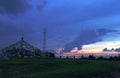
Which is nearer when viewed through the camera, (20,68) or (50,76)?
(50,76)

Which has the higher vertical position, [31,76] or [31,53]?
[31,53]

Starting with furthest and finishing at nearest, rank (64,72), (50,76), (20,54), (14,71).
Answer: (20,54) < (14,71) < (64,72) < (50,76)

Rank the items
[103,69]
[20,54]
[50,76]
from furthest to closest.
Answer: [20,54] → [103,69] → [50,76]

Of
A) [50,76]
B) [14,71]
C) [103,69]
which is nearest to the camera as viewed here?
[50,76]

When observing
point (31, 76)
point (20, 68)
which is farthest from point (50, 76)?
point (20, 68)

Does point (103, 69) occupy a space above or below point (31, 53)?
below

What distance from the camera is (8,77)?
106ft

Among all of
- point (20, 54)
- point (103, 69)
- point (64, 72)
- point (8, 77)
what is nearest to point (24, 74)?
point (8, 77)

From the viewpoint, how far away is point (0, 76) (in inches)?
1296

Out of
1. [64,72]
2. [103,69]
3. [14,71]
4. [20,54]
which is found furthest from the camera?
[20,54]

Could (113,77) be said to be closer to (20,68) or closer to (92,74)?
(92,74)

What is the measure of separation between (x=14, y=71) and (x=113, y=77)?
11209 mm

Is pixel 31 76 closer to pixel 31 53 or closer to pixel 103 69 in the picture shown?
pixel 103 69

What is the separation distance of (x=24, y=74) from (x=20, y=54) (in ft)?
166
